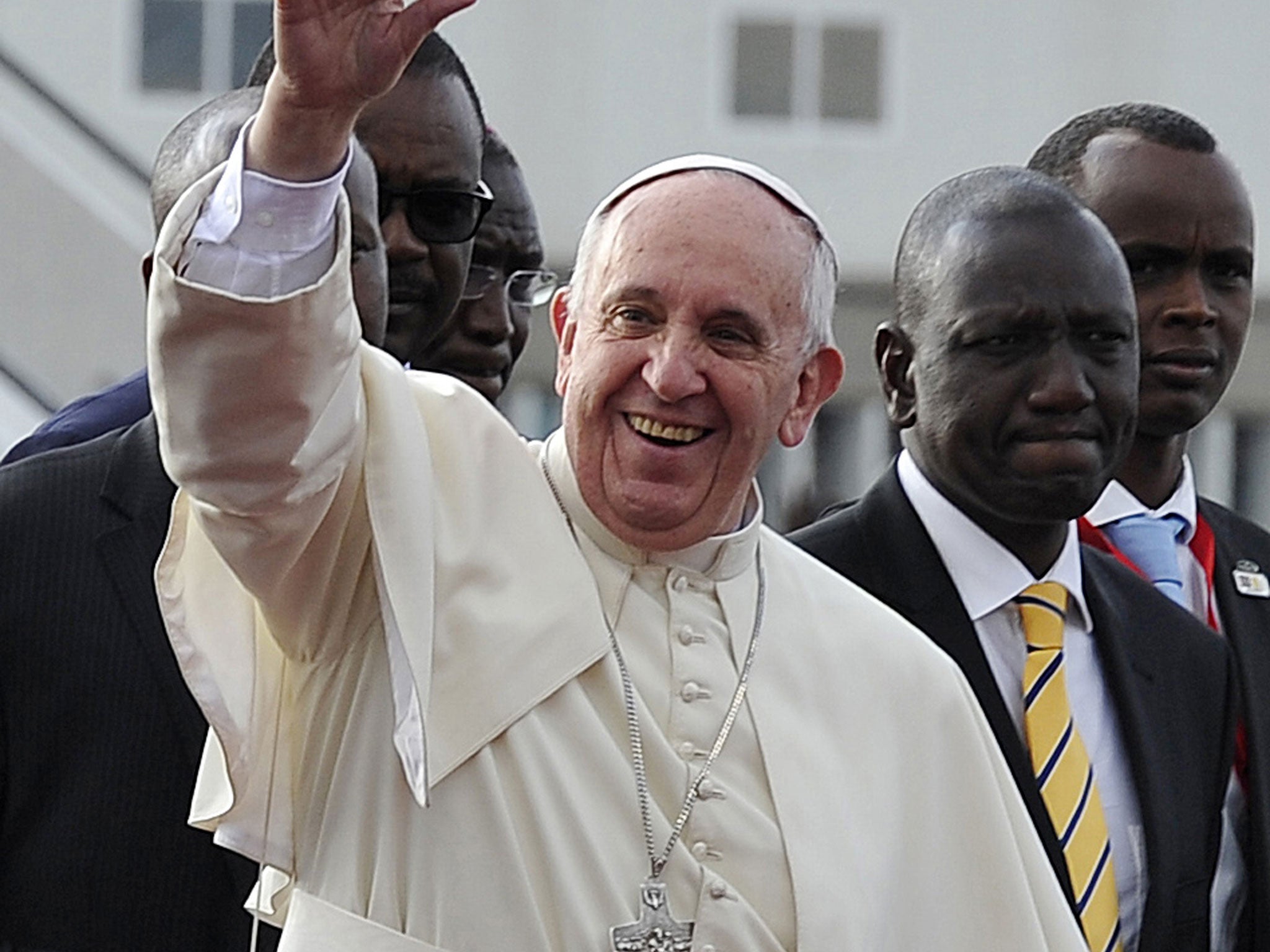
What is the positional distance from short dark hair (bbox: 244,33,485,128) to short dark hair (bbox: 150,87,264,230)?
1.54ft

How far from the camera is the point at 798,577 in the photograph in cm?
356

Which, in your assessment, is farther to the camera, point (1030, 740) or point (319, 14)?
point (1030, 740)

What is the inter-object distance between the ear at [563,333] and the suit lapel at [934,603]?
0.83 metres

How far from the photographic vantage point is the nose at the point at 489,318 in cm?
472

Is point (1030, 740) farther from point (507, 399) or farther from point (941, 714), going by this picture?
point (507, 399)

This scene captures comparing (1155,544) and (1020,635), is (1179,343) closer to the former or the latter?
(1155,544)

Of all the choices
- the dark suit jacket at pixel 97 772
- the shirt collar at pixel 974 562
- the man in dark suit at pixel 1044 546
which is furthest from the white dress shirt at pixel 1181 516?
the dark suit jacket at pixel 97 772

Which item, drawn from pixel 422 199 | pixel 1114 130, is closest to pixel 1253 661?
pixel 1114 130

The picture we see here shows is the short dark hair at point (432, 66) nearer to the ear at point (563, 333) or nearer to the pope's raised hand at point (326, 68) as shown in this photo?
the ear at point (563, 333)

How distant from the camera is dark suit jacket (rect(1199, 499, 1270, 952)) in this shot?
13.5ft

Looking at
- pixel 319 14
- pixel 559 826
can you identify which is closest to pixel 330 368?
pixel 319 14

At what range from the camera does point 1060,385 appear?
3.92m

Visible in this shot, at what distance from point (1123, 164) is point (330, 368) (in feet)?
7.60

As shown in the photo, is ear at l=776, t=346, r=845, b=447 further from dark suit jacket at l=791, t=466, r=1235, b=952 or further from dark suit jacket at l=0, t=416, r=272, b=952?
dark suit jacket at l=0, t=416, r=272, b=952
